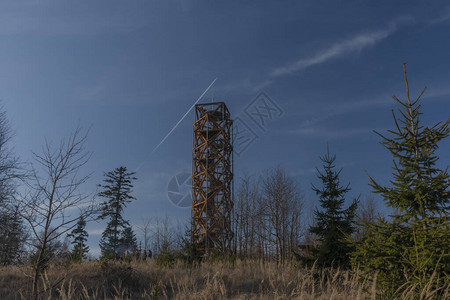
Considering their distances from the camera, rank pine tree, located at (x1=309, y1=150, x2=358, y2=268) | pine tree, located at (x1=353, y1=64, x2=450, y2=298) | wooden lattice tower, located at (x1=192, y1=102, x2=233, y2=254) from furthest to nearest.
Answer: wooden lattice tower, located at (x1=192, y1=102, x2=233, y2=254) → pine tree, located at (x1=309, y1=150, x2=358, y2=268) → pine tree, located at (x1=353, y1=64, x2=450, y2=298)

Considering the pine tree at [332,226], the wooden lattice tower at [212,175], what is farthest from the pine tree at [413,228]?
the wooden lattice tower at [212,175]

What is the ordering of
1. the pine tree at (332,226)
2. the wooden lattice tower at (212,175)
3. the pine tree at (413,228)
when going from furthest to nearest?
the wooden lattice tower at (212,175) → the pine tree at (332,226) → the pine tree at (413,228)

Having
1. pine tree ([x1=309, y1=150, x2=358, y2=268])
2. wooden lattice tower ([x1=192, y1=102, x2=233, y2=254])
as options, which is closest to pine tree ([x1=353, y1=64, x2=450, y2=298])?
pine tree ([x1=309, y1=150, x2=358, y2=268])

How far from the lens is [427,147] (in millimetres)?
5578

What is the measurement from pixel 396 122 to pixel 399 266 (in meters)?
2.59

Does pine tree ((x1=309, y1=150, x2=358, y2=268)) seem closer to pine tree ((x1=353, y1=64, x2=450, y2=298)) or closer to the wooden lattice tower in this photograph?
pine tree ((x1=353, y1=64, x2=450, y2=298))

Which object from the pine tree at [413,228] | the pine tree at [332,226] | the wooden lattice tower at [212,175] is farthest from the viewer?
the wooden lattice tower at [212,175]

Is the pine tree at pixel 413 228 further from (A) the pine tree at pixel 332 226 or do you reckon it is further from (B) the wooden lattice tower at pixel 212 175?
(B) the wooden lattice tower at pixel 212 175

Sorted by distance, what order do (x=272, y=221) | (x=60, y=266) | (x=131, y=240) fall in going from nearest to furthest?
(x=60, y=266), (x=272, y=221), (x=131, y=240)

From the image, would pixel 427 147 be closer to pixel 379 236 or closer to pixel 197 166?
pixel 379 236

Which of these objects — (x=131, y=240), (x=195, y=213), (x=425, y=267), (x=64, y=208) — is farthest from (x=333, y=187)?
(x=131, y=240)

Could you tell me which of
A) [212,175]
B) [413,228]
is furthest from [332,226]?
[212,175]

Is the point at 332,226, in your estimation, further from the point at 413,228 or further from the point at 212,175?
the point at 212,175

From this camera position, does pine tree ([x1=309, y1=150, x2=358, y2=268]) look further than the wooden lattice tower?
No
